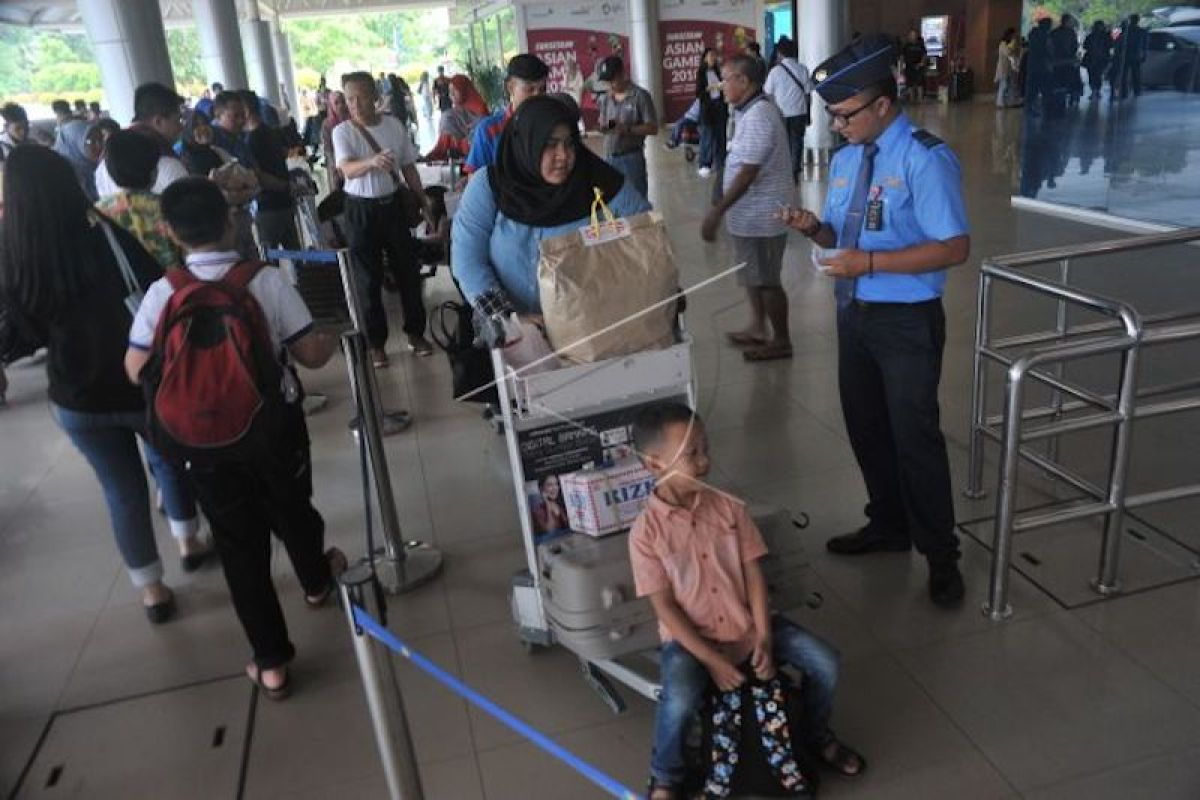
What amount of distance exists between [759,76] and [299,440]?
323cm

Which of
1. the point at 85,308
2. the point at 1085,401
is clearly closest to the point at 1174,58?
the point at 1085,401

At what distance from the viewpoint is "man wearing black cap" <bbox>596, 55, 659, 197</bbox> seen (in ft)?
23.5

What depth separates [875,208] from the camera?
2.69 meters

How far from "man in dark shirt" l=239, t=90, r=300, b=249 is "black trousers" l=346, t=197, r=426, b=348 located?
1274mm

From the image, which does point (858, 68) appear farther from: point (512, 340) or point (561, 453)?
point (561, 453)

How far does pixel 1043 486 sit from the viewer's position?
147 inches

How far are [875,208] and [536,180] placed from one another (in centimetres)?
101

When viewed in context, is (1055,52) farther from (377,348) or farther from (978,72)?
(978,72)

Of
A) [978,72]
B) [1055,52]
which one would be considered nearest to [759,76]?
[1055,52]

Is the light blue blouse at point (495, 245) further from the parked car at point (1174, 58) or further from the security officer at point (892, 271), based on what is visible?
the parked car at point (1174, 58)

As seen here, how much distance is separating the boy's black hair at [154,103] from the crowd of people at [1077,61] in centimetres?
801

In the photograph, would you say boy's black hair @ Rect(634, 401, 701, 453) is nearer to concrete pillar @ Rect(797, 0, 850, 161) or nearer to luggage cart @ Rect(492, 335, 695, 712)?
luggage cart @ Rect(492, 335, 695, 712)

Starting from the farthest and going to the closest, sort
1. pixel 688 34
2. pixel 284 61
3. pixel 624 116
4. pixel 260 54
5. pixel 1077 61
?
pixel 284 61 < pixel 260 54 < pixel 688 34 < pixel 1077 61 < pixel 624 116

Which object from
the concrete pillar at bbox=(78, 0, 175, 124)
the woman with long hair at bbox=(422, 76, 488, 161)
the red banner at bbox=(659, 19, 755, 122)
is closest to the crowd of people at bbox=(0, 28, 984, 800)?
the woman with long hair at bbox=(422, 76, 488, 161)
